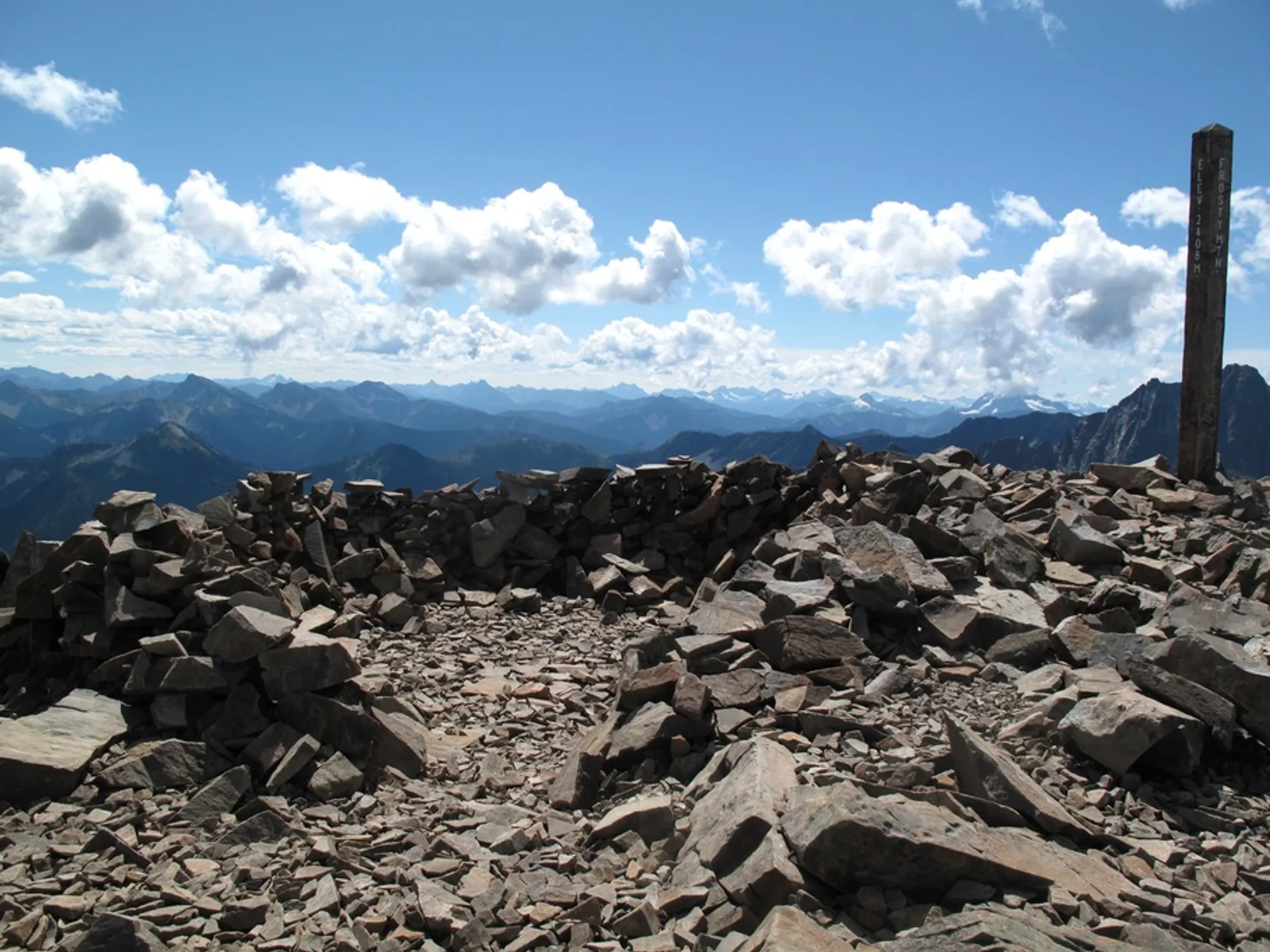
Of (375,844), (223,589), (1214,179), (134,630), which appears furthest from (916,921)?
(1214,179)

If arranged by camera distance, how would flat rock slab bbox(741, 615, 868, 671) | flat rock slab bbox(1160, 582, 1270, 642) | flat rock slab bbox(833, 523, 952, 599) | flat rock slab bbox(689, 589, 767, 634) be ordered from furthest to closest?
flat rock slab bbox(833, 523, 952, 599), flat rock slab bbox(689, 589, 767, 634), flat rock slab bbox(741, 615, 868, 671), flat rock slab bbox(1160, 582, 1270, 642)

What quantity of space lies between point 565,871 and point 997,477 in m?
13.4

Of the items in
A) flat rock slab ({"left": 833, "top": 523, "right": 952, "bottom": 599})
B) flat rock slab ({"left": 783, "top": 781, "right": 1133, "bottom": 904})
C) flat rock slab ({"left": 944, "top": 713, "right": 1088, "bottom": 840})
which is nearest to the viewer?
flat rock slab ({"left": 783, "top": 781, "right": 1133, "bottom": 904})

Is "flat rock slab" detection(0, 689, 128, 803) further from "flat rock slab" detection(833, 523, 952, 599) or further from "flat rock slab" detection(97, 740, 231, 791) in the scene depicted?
"flat rock slab" detection(833, 523, 952, 599)

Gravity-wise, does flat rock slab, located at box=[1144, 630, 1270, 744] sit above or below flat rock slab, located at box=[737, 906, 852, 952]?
above

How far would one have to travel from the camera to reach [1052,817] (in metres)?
5.38

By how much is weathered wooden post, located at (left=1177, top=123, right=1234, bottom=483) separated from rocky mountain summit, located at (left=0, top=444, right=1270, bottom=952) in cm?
128

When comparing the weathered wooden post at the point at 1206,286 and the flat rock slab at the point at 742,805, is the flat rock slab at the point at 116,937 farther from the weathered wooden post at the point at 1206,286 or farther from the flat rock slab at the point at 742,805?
the weathered wooden post at the point at 1206,286

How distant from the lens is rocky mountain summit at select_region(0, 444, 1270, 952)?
16.4ft

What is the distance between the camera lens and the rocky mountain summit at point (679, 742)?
499 cm

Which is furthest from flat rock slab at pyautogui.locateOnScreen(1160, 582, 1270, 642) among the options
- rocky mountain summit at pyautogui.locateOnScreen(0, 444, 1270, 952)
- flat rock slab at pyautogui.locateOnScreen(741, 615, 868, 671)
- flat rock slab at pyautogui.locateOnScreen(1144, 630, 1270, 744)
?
flat rock slab at pyautogui.locateOnScreen(741, 615, 868, 671)

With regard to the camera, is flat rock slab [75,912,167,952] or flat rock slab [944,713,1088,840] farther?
flat rock slab [944,713,1088,840]

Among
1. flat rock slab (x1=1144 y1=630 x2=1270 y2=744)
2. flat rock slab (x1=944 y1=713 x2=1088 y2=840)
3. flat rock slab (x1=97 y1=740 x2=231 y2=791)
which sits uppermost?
flat rock slab (x1=1144 y1=630 x2=1270 y2=744)

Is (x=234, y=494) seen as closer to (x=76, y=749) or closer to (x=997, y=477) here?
(x=76, y=749)
